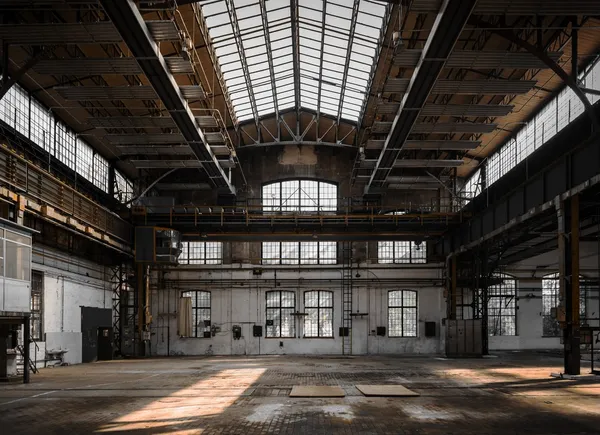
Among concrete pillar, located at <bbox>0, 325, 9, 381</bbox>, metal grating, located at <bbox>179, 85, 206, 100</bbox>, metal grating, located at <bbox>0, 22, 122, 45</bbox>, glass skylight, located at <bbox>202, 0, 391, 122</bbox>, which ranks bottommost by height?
concrete pillar, located at <bbox>0, 325, 9, 381</bbox>

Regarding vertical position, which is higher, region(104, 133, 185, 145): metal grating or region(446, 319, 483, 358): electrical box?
region(104, 133, 185, 145): metal grating

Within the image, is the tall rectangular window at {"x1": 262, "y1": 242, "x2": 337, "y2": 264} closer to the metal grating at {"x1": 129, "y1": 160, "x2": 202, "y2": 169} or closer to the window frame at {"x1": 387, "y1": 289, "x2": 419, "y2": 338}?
the window frame at {"x1": 387, "y1": 289, "x2": 419, "y2": 338}

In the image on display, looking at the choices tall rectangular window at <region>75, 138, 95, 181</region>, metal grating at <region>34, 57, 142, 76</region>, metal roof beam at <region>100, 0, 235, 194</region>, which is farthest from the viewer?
tall rectangular window at <region>75, 138, 95, 181</region>

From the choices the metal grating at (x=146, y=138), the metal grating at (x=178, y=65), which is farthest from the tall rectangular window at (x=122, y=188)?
the metal grating at (x=178, y=65)

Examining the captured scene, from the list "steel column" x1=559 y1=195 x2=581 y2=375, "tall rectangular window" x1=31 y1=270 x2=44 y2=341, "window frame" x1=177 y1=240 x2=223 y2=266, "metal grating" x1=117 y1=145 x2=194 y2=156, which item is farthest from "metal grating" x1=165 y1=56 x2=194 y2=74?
"window frame" x1=177 y1=240 x2=223 y2=266

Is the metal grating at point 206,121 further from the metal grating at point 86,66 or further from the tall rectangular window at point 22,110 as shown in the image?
the tall rectangular window at point 22,110

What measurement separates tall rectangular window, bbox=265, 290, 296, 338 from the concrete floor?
1555cm

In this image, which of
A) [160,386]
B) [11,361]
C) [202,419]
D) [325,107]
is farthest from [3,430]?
[325,107]

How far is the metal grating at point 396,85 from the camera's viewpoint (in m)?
19.9

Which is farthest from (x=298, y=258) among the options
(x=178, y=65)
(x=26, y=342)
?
(x=26, y=342)

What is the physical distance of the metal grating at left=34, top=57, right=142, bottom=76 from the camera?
59.8 feet

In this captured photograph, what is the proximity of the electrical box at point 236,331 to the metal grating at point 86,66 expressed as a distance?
820 inches

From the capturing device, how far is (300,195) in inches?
1505

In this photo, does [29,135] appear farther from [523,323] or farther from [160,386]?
[523,323]
